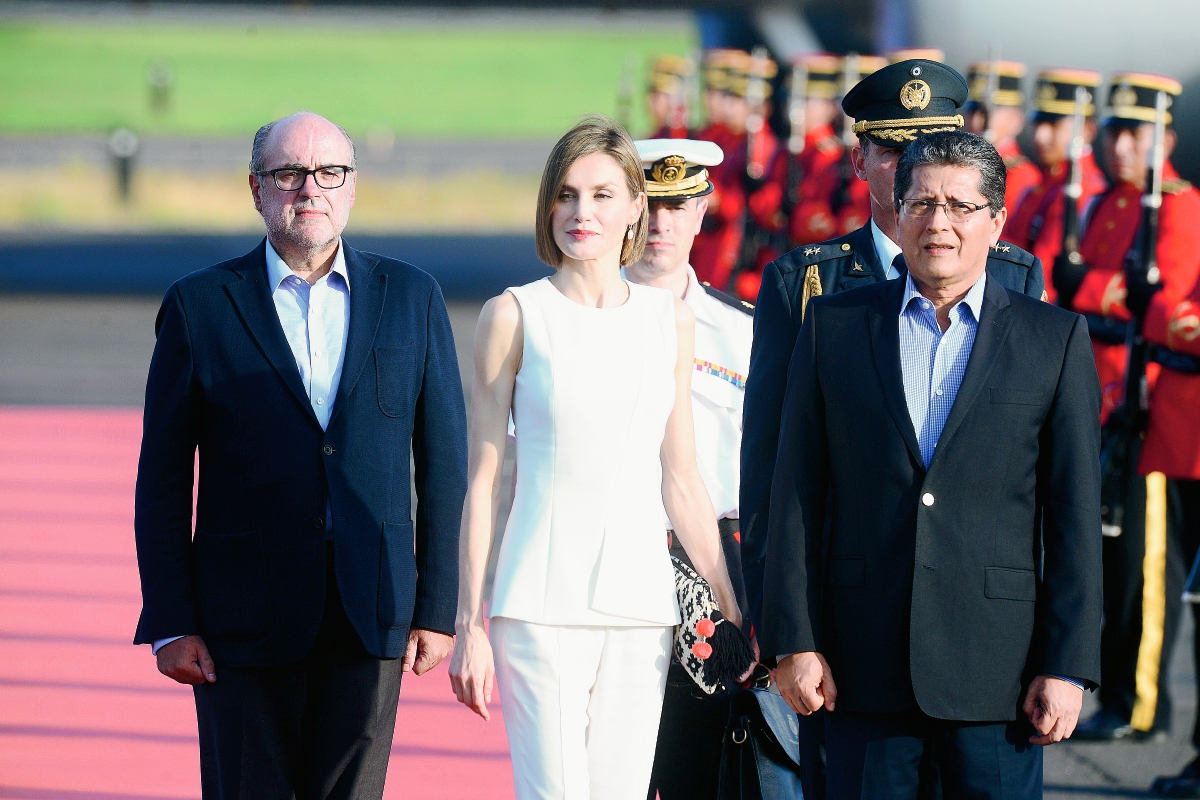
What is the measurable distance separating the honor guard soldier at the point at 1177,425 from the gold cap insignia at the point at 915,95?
223cm

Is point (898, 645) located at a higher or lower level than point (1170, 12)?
lower

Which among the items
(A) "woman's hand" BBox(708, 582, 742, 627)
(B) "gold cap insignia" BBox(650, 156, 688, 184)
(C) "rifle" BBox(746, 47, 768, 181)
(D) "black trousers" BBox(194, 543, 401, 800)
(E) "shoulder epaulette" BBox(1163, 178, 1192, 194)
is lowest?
(D) "black trousers" BBox(194, 543, 401, 800)

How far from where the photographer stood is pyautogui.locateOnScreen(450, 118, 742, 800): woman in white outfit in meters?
3.18

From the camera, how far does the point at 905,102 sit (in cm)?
376

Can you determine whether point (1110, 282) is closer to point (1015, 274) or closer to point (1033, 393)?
point (1015, 274)

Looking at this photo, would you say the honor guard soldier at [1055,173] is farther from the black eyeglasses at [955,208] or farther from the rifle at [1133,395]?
the black eyeglasses at [955,208]

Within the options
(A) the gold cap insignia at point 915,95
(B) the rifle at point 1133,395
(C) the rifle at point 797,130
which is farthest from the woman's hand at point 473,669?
(C) the rifle at point 797,130

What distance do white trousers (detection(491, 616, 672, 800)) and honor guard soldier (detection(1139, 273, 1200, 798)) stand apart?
2.94 metres

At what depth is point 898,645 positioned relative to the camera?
119 inches

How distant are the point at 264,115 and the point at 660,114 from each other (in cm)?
2482

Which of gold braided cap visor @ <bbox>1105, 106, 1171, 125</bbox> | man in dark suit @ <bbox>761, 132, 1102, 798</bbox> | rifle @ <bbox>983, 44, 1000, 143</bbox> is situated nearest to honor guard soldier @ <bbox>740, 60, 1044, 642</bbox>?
man in dark suit @ <bbox>761, 132, 1102, 798</bbox>

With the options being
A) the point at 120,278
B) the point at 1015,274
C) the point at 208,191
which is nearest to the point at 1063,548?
the point at 1015,274

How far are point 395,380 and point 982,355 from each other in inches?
44.4

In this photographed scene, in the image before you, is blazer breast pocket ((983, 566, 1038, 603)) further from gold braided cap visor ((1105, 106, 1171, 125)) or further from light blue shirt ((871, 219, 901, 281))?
gold braided cap visor ((1105, 106, 1171, 125))
